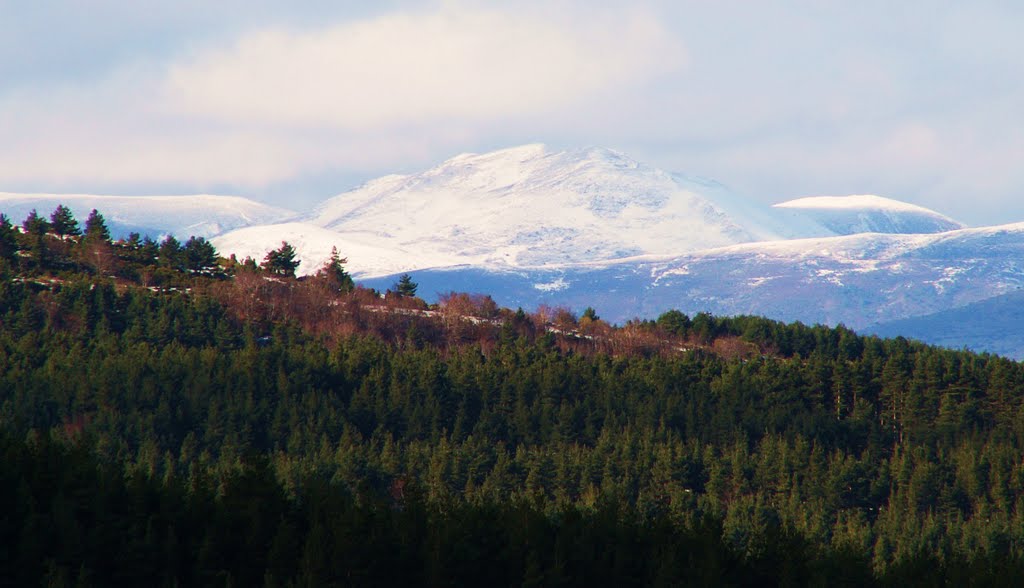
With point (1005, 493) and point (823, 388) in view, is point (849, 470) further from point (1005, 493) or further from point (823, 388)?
point (823, 388)

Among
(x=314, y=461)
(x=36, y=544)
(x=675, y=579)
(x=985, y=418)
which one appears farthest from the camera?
(x=985, y=418)

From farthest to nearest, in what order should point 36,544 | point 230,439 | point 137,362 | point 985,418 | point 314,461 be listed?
point 985,418 < point 137,362 < point 230,439 < point 314,461 < point 36,544

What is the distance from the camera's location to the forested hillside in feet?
256

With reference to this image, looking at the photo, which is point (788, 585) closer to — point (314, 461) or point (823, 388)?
point (314, 461)

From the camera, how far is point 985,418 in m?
178

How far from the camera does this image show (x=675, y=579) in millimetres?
79875

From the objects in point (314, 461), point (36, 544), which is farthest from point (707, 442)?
point (36, 544)

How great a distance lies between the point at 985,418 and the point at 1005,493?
3328cm

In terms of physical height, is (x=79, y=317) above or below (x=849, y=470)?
above

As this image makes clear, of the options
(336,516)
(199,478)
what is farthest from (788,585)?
(199,478)

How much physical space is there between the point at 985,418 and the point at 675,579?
4300 inches

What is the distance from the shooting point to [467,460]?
149 m

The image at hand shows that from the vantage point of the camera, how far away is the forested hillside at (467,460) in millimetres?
77938

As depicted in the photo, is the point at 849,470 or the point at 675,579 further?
the point at 849,470
